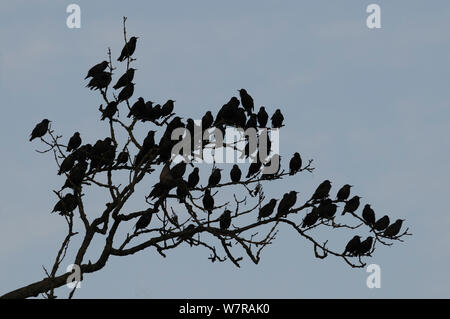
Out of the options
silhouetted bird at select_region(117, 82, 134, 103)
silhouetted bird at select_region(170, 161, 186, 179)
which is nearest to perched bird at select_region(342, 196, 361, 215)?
silhouetted bird at select_region(170, 161, 186, 179)

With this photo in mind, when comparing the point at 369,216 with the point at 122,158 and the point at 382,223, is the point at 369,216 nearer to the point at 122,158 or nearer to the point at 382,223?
the point at 382,223

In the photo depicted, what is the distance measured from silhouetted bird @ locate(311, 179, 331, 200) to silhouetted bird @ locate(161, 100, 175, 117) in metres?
2.69

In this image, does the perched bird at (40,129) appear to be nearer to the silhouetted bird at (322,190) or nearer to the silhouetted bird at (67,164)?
the silhouetted bird at (67,164)

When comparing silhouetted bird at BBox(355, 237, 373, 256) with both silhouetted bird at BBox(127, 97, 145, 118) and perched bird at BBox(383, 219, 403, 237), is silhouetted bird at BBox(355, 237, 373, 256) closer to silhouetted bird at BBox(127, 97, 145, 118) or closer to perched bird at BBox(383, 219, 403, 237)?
perched bird at BBox(383, 219, 403, 237)

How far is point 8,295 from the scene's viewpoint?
41.9 ft

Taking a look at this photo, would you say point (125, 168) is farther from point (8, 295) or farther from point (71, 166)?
point (8, 295)

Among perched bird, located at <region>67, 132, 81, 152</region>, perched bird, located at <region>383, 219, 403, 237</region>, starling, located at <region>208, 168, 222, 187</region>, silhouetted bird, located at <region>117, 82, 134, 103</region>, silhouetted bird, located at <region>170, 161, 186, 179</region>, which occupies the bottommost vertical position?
perched bird, located at <region>383, 219, 403, 237</region>

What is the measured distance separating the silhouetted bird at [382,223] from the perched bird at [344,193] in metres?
0.65

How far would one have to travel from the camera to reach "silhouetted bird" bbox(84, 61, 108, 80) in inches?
563

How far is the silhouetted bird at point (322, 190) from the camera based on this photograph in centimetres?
1352

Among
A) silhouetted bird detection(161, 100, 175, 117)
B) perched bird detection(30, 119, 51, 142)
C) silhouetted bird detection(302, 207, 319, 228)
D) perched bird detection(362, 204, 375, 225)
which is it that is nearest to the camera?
silhouetted bird detection(302, 207, 319, 228)
